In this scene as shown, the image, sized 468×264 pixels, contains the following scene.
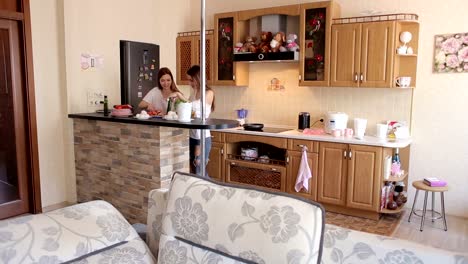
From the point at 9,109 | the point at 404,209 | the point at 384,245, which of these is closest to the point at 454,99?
the point at 404,209

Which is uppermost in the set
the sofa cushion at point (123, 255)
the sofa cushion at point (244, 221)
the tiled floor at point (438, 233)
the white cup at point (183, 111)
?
the white cup at point (183, 111)

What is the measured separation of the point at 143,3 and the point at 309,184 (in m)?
2.94

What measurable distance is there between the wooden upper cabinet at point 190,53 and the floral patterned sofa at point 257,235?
11.8 ft

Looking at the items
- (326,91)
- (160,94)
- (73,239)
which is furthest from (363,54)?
(73,239)

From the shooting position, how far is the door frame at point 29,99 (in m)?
3.75

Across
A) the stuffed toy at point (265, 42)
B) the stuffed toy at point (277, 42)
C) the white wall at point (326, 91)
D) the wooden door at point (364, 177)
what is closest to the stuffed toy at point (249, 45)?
the stuffed toy at point (265, 42)

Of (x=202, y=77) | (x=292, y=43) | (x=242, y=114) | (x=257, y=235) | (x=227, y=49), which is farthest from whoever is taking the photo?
(x=242, y=114)

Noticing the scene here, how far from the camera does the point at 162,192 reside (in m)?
Answer: 1.90

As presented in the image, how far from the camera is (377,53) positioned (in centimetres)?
399

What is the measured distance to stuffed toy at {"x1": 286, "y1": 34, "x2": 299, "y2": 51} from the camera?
4.45m

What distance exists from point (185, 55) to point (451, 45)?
314 cm

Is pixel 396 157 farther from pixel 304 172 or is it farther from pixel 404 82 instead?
pixel 304 172

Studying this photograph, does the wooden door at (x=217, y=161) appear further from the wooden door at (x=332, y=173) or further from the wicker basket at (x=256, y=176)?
the wooden door at (x=332, y=173)

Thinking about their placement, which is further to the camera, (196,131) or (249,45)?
(249,45)
